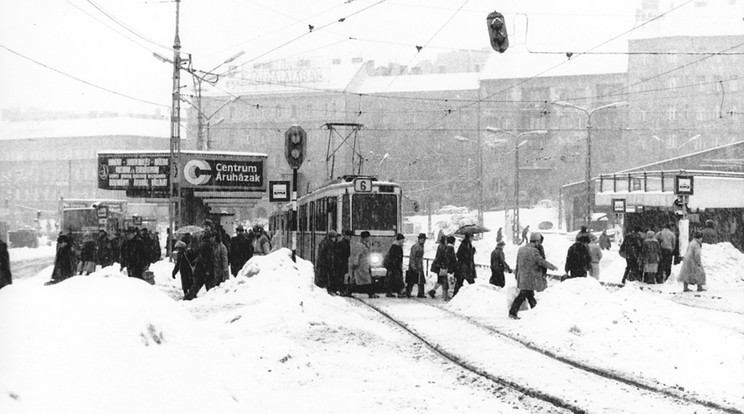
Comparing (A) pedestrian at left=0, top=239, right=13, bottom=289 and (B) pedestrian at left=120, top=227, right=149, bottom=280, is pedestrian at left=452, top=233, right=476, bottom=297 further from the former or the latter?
(A) pedestrian at left=0, top=239, right=13, bottom=289

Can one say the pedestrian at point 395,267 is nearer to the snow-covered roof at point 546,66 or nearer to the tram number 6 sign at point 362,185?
the tram number 6 sign at point 362,185

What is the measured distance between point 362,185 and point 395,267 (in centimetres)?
239

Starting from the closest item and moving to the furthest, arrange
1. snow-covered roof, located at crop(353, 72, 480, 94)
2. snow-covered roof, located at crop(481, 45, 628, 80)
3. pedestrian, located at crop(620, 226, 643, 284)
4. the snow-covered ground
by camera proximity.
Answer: the snow-covered ground → pedestrian, located at crop(620, 226, 643, 284) → snow-covered roof, located at crop(481, 45, 628, 80) → snow-covered roof, located at crop(353, 72, 480, 94)

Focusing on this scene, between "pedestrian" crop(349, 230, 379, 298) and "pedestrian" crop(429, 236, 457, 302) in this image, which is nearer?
"pedestrian" crop(429, 236, 457, 302)

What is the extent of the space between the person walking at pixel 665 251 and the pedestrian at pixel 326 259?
887 centimetres

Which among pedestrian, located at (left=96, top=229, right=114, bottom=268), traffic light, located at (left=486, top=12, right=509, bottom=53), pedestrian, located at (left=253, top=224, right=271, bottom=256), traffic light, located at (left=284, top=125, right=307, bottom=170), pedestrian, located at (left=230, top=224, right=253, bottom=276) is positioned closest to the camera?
traffic light, located at (left=486, top=12, right=509, bottom=53)

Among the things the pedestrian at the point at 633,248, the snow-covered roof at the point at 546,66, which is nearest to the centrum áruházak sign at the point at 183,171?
the pedestrian at the point at 633,248

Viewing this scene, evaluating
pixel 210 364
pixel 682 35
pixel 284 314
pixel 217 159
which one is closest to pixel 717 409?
pixel 210 364

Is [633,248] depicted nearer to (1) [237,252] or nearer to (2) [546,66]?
(1) [237,252]

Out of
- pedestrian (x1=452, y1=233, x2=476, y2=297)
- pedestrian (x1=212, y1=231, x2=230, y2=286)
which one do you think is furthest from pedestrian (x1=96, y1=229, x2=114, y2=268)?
pedestrian (x1=452, y1=233, x2=476, y2=297)

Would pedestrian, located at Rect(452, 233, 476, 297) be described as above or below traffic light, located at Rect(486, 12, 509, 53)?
below

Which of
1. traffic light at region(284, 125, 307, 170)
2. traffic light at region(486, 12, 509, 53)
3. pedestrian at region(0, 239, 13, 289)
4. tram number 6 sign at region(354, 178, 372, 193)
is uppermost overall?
traffic light at region(486, 12, 509, 53)

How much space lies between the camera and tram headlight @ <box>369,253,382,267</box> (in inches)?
856

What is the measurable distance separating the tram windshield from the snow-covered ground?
3490mm
